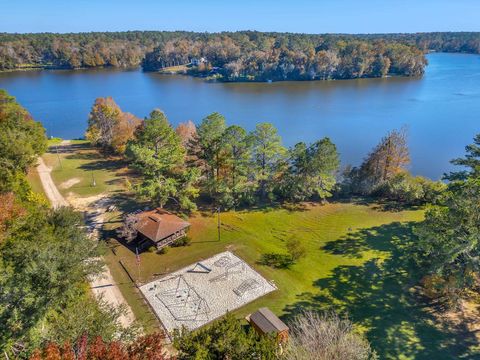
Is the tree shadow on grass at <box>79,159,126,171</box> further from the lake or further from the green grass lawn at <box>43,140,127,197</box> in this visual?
the lake

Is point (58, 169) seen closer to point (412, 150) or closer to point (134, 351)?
point (134, 351)

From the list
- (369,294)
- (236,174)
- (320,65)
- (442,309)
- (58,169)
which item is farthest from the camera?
(320,65)

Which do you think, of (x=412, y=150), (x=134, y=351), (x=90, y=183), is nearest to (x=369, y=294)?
(x=134, y=351)

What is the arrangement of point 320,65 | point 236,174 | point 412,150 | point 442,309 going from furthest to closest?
point 320,65 → point 412,150 → point 236,174 → point 442,309

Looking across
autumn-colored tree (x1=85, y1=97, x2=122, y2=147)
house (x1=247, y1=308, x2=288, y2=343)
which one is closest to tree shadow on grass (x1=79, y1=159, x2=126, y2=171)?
autumn-colored tree (x1=85, y1=97, x2=122, y2=147)

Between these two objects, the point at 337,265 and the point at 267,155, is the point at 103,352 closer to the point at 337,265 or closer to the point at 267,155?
the point at 337,265

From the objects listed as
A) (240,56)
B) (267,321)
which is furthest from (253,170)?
(240,56)

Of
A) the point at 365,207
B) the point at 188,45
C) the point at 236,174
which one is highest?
the point at 188,45

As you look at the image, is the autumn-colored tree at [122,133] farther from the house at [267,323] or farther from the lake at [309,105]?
the house at [267,323]
